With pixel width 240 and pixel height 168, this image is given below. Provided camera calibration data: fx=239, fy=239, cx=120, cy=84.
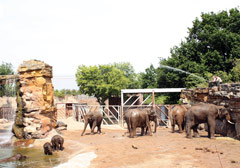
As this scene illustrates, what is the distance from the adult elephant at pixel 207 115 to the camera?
12602mm

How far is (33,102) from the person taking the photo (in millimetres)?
16047

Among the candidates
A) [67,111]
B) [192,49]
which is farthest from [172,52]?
[67,111]

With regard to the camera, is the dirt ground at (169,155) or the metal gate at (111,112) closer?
the dirt ground at (169,155)

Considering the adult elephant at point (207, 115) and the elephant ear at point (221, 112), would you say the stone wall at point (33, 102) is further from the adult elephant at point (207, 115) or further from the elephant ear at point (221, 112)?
the elephant ear at point (221, 112)

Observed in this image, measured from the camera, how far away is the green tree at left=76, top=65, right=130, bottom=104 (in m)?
35.1

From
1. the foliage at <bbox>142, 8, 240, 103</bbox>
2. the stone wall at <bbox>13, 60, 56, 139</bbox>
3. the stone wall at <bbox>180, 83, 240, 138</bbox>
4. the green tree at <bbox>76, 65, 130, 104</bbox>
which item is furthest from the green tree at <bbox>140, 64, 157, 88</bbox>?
the stone wall at <bbox>13, 60, 56, 139</bbox>

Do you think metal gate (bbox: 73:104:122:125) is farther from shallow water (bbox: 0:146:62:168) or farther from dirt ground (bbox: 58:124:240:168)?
dirt ground (bbox: 58:124:240:168)

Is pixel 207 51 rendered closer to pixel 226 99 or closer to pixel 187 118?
pixel 226 99

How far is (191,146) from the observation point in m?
10.7

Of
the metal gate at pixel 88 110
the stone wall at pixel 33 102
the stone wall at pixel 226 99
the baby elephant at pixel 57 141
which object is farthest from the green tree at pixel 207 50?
the baby elephant at pixel 57 141

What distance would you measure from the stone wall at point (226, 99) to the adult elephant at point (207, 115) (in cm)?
45

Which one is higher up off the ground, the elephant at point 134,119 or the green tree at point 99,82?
the green tree at point 99,82

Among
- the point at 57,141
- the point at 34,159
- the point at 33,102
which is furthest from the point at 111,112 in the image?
the point at 34,159

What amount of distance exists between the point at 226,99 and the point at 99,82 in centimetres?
2408
